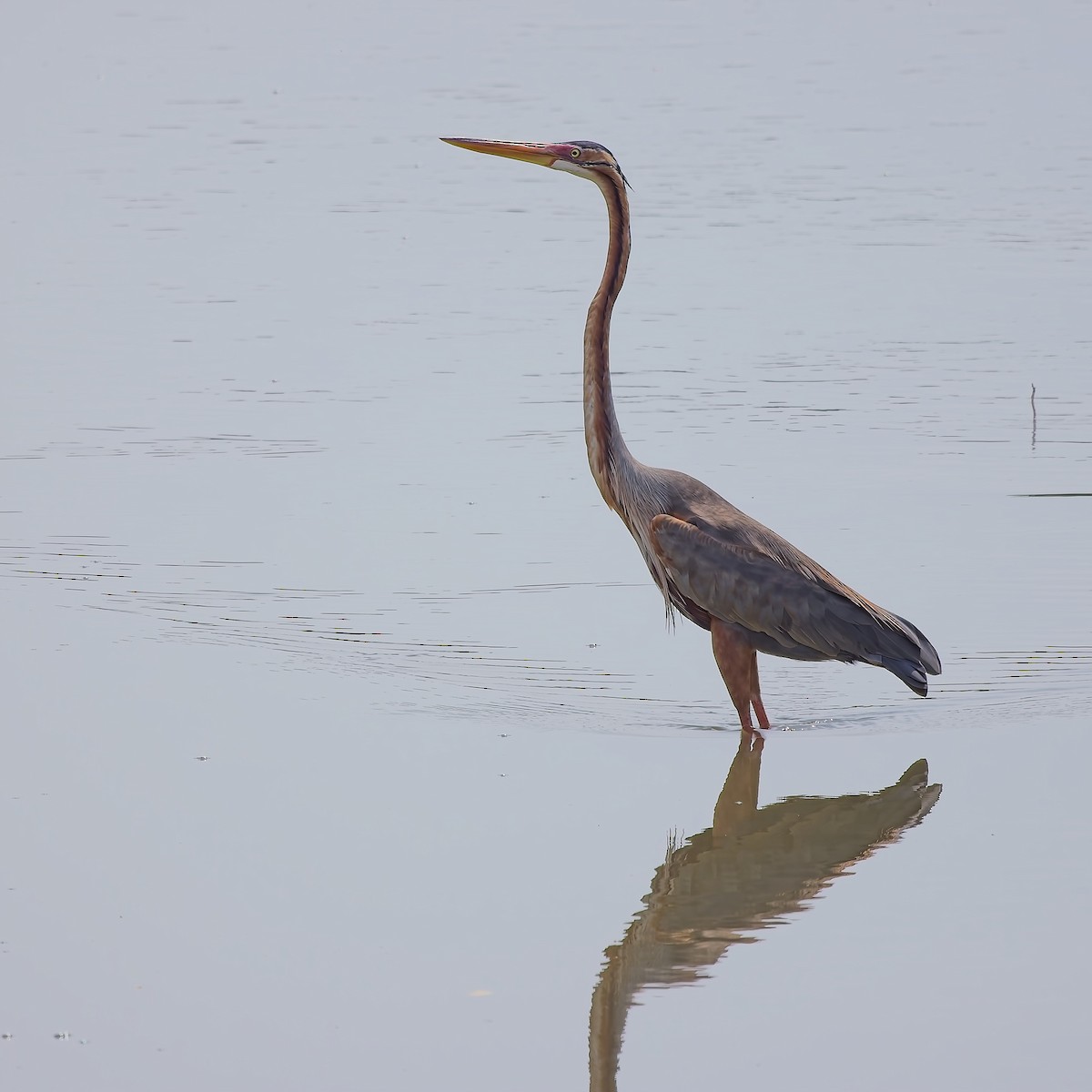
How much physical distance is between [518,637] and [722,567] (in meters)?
1.10

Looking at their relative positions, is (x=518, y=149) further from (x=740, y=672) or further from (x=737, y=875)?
(x=737, y=875)

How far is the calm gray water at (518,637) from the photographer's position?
16.4ft

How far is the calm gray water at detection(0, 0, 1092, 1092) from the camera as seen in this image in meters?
5.00

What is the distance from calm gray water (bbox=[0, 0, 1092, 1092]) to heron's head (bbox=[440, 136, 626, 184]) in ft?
6.28

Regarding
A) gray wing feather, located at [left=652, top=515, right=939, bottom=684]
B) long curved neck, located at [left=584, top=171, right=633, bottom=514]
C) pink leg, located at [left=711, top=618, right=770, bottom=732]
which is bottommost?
pink leg, located at [left=711, top=618, right=770, bottom=732]

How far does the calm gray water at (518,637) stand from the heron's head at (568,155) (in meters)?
1.91

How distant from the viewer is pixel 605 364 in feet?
24.8

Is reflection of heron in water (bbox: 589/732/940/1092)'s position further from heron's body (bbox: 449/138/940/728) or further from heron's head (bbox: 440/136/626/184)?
heron's head (bbox: 440/136/626/184)

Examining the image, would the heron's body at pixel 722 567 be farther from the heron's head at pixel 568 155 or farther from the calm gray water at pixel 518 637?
the calm gray water at pixel 518 637

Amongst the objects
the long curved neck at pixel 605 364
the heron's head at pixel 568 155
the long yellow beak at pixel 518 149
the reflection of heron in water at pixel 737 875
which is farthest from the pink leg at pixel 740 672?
the long yellow beak at pixel 518 149

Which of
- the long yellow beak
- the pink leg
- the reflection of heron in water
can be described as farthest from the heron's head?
the reflection of heron in water

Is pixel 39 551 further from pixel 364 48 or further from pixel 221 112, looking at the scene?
pixel 364 48

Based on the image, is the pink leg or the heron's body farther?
the heron's body

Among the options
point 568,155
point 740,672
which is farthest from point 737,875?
point 568,155
